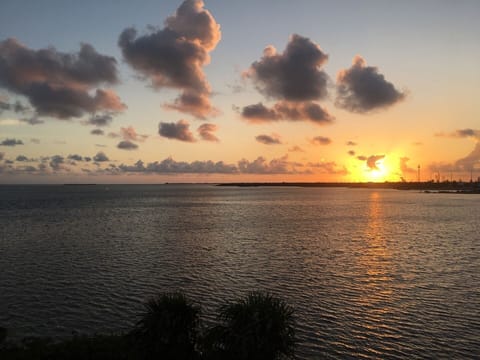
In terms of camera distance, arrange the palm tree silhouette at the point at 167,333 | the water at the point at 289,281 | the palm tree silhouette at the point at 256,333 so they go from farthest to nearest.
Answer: the water at the point at 289,281 → the palm tree silhouette at the point at 167,333 → the palm tree silhouette at the point at 256,333

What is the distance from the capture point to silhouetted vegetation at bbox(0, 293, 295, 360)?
17.7m

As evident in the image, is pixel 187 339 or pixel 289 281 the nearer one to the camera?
pixel 187 339

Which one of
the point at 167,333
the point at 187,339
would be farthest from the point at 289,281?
the point at 167,333

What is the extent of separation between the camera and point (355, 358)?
22.2m

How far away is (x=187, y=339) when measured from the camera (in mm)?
19656

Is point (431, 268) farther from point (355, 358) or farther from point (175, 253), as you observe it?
point (175, 253)

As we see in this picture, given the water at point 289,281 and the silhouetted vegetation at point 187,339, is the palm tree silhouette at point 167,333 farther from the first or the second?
the water at point 289,281

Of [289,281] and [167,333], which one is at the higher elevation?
[167,333]

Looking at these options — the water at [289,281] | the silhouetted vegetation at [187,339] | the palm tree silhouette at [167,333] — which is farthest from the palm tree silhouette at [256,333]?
the water at [289,281]

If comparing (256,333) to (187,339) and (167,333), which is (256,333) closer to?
(187,339)

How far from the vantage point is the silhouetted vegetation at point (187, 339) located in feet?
58.2

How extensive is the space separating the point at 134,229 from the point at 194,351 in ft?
207

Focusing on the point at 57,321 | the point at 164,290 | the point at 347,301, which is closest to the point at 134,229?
the point at 164,290

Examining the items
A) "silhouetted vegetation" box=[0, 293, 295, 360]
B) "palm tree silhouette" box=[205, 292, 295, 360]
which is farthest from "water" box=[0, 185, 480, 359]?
"palm tree silhouette" box=[205, 292, 295, 360]
